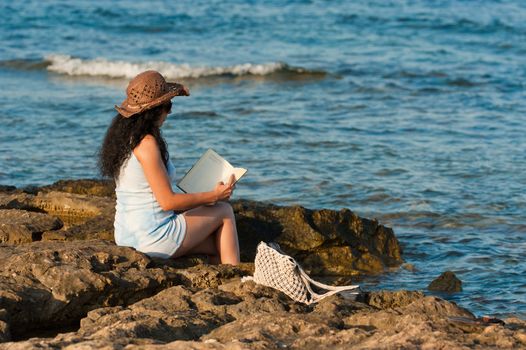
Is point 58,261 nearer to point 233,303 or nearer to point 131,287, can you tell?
point 131,287

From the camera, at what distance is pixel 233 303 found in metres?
5.73

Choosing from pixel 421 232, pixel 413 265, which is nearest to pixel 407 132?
pixel 421 232

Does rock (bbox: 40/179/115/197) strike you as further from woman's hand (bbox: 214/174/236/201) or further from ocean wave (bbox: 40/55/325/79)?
ocean wave (bbox: 40/55/325/79)

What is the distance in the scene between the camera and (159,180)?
21.1 feet

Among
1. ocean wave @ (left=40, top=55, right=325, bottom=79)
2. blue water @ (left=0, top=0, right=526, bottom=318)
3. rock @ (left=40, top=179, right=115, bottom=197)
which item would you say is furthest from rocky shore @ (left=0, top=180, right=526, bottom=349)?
ocean wave @ (left=40, top=55, right=325, bottom=79)

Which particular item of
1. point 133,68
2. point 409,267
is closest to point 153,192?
point 409,267

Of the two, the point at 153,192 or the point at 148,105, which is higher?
the point at 148,105

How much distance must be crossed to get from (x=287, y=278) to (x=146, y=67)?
12920 millimetres

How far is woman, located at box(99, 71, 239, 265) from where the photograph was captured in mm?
6453

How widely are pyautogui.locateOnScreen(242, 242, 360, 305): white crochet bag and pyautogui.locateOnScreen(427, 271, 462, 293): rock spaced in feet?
5.22

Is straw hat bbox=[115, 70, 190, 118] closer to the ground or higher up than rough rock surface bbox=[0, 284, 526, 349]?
higher up

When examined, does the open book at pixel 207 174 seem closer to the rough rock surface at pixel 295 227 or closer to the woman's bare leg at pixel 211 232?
the woman's bare leg at pixel 211 232

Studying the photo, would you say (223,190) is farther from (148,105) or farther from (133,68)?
(133,68)

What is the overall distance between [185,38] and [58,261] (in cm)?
1545
